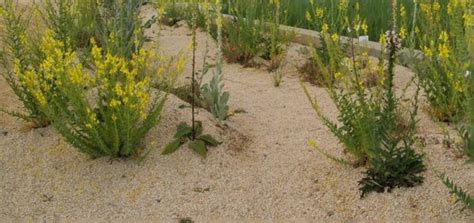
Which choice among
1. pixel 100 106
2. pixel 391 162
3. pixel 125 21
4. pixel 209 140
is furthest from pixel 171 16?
pixel 391 162

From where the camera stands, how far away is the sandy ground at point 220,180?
12.8 ft

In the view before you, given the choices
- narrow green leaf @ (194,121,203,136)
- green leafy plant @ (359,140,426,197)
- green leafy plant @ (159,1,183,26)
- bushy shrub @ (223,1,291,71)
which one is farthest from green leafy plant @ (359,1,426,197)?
green leafy plant @ (159,1,183,26)

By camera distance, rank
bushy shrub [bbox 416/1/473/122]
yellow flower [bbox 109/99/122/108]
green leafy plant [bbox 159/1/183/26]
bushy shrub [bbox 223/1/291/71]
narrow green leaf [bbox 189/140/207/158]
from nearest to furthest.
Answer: yellow flower [bbox 109/99/122/108], bushy shrub [bbox 416/1/473/122], narrow green leaf [bbox 189/140/207/158], bushy shrub [bbox 223/1/291/71], green leafy plant [bbox 159/1/183/26]

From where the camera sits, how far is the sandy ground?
153 inches

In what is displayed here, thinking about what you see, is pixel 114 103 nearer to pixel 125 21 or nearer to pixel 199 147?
pixel 199 147

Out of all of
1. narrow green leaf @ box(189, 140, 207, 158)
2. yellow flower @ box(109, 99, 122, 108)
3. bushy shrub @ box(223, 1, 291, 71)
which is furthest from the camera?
bushy shrub @ box(223, 1, 291, 71)

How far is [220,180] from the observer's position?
14.0 ft

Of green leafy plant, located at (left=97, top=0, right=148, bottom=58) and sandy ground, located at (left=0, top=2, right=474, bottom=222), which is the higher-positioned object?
green leafy plant, located at (left=97, top=0, right=148, bottom=58)

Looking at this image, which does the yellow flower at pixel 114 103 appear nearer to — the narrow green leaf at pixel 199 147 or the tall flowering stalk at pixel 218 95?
the narrow green leaf at pixel 199 147

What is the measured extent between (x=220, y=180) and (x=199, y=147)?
0.30 meters

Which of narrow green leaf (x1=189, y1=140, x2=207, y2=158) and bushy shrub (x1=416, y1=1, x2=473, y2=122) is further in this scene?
narrow green leaf (x1=189, y1=140, x2=207, y2=158)

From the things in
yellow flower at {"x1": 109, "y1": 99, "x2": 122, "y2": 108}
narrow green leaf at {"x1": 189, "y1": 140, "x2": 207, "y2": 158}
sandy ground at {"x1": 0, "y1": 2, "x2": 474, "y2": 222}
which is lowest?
sandy ground at {"x1": 0, "y1": 2, "x2": 474, "y2": 222}

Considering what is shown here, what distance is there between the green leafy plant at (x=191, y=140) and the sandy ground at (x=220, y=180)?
0.04 metres

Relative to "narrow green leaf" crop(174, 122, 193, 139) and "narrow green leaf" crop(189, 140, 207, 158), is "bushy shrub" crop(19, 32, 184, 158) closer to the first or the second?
"narrow green leaf" crop(174, 122, 193, 139)
